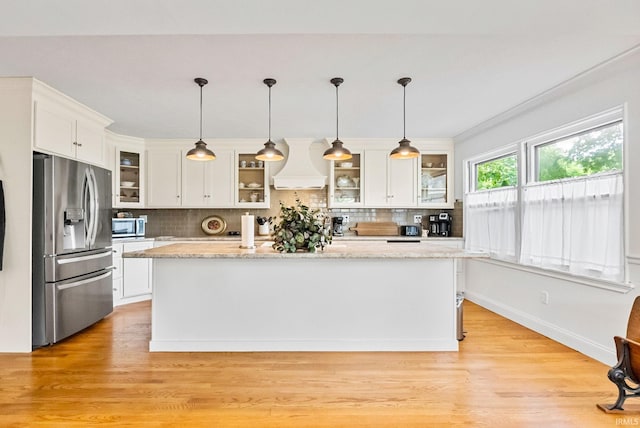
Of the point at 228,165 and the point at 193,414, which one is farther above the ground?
the point at 228,165

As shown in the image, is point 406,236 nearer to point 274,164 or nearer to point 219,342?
point 274,164

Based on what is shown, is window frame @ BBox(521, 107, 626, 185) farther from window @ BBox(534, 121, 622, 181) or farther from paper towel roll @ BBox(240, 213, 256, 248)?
paper towel roll @ BBox(240, 213, 256, 248)

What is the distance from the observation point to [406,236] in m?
5.32

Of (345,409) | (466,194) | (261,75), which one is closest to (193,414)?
(345,409)

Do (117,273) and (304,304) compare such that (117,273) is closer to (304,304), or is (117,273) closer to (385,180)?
(304,304)

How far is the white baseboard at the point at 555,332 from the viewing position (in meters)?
2.77

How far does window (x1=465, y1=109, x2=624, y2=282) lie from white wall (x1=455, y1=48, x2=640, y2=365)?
0.11 metres

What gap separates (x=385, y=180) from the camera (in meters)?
5.37

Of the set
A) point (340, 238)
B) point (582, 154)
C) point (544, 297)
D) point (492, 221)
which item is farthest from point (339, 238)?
point (582, 154)

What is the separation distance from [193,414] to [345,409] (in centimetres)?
91

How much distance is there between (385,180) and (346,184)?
61 centimetres

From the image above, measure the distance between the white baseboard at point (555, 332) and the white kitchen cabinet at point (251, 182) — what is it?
135 inches

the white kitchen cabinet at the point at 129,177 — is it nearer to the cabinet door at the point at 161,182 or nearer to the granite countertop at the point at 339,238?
the cabinet door at the point at 161,182

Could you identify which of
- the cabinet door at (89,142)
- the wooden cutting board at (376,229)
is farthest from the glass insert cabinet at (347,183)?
the cabinet door at (89,142)
